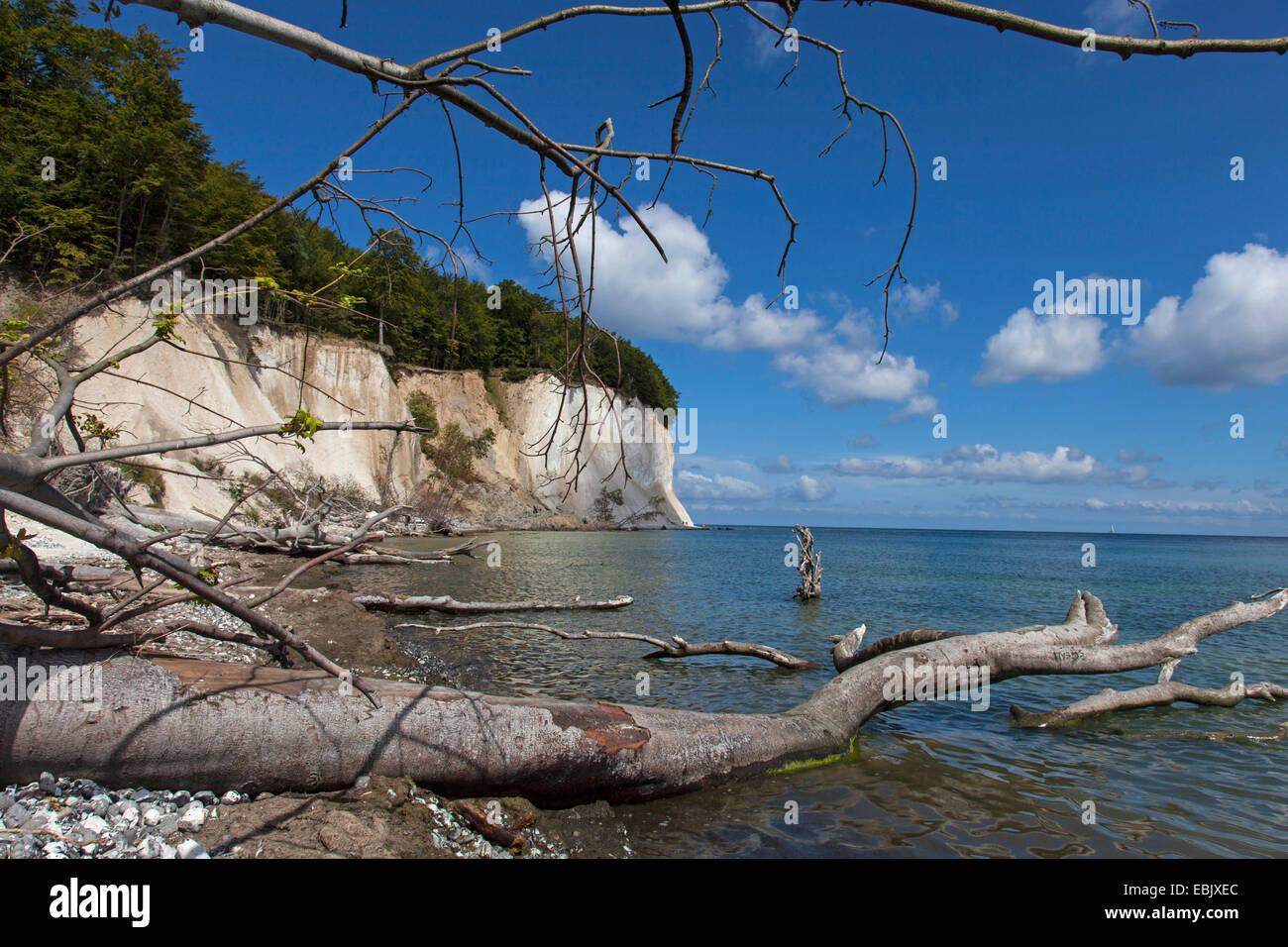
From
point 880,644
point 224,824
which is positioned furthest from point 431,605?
point 224,824

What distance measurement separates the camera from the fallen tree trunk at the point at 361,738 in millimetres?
3115

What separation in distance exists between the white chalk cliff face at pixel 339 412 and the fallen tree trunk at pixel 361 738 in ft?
4.34

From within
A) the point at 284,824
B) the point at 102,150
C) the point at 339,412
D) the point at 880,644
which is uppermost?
the point at 102,150

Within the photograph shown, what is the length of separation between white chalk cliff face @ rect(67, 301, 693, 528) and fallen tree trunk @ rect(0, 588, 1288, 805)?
132 centimetres

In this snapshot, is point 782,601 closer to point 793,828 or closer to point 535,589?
point 535,589

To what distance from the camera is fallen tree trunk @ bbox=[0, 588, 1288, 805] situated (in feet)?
10.2

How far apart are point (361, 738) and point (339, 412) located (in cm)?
4142

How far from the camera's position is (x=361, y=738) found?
3652 mm

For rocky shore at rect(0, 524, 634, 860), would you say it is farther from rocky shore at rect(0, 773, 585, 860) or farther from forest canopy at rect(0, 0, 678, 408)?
forest canopy at rect(0, 0, 678, 408)

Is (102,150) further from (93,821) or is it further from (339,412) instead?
(93,821)

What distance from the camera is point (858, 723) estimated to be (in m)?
5.71

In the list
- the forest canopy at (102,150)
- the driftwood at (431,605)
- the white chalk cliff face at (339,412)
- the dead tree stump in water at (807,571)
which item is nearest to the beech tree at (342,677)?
the white chalk cliff face at (339,412)

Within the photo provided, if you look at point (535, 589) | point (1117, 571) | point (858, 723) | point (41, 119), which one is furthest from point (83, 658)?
point (1117, 571)
